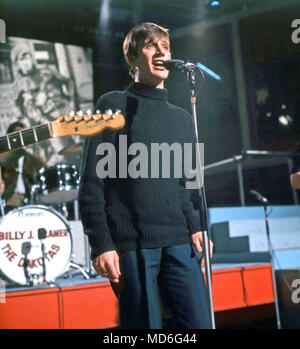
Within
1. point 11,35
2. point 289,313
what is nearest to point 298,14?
point 289,313

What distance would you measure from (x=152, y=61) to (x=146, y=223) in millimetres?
621

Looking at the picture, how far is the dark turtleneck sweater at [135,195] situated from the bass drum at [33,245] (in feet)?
6.47

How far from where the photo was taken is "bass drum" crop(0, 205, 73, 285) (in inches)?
135

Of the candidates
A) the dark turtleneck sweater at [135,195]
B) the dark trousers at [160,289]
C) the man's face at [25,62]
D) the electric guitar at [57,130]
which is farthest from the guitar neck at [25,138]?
the man's face at [25,62]

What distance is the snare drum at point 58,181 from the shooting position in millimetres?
3875

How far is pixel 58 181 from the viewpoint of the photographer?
3.87 metres

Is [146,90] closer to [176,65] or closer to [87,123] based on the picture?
[176,65]

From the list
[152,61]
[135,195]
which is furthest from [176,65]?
[135,195]

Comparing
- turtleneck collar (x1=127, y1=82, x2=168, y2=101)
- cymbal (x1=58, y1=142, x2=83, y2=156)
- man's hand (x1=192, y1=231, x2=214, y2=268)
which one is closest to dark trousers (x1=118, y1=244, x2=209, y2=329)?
man's hand (x1=192, y1=231, x2=214, y2=268)

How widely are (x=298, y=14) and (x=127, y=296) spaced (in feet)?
8.64

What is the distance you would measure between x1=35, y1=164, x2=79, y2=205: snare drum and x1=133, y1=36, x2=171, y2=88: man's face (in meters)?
2.25

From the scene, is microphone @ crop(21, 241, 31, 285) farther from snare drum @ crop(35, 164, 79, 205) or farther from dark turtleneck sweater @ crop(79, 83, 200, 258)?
dark turtleneck sweater @ crop(79, 83, 200, 258)

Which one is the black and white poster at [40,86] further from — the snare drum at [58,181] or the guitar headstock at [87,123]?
the guitar headstock at [87,123]
